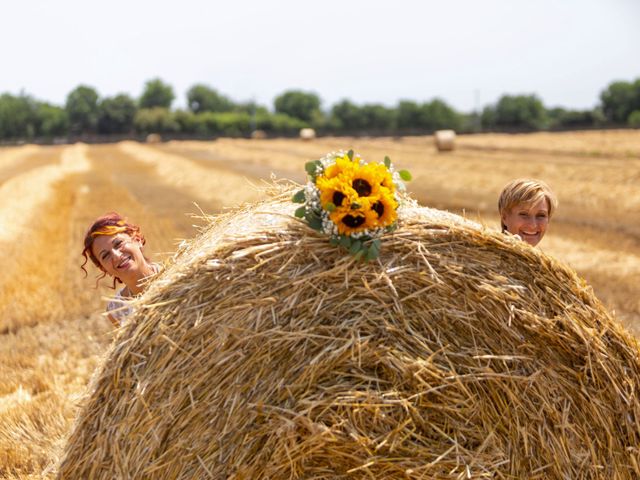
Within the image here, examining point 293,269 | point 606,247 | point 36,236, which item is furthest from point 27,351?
point 606,247

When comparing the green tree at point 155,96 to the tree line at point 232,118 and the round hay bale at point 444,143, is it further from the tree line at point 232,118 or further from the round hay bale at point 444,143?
the round hay bale at point 444,143

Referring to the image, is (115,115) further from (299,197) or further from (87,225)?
(299,197)

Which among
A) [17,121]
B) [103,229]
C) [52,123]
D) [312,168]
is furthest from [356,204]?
[17,121]

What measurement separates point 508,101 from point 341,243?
10499 centimetres

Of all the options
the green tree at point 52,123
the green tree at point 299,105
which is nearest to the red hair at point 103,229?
the green tree at point 52,123

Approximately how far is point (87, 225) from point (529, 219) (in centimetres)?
1079

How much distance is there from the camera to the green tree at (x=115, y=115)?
103 meters

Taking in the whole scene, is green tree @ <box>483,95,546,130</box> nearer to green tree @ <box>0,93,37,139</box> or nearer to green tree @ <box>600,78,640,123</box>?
green tree @ <box>600,78,640,123</box>

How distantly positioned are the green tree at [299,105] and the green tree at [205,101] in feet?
44.0

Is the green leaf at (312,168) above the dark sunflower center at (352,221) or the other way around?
above

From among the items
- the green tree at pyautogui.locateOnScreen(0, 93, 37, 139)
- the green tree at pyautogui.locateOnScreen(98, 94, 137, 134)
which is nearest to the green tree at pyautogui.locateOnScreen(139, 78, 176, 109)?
the green tree at pyautogui.locateOnScreen(98, 94, 137, 134)

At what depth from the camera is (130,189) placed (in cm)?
2059

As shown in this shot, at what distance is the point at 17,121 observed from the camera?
336ft

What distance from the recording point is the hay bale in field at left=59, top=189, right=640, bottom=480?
292 centimetres
